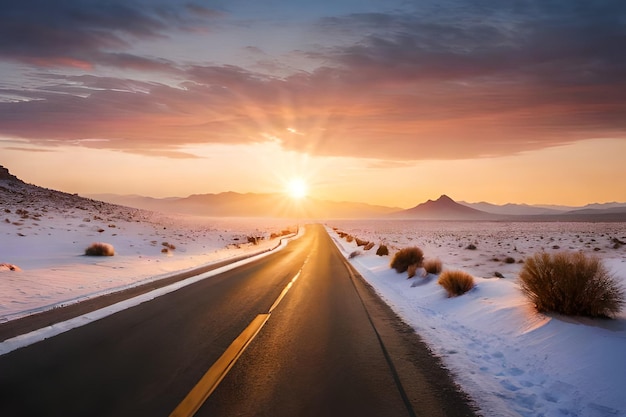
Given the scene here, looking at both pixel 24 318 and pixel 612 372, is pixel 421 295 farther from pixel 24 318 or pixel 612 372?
pixel 24 318

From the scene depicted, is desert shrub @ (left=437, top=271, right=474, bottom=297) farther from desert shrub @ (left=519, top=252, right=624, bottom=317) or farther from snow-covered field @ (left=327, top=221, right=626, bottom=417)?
desert shrub @ (left=519, top=252, right=624, bottom=317)

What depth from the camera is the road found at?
4539mm

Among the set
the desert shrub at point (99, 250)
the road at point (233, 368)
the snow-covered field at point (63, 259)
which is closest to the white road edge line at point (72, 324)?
the road at point (233, 368)

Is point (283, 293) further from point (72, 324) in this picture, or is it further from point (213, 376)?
point (213, 376)

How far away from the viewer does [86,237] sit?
33.6 metres

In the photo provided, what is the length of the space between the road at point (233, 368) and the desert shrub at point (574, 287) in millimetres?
2621

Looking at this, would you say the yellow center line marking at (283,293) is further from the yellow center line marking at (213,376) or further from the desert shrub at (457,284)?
the desert shrub at (457,284)

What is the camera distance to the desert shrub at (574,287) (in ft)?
24.4

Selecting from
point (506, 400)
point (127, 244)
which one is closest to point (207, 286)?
point (506, 400)

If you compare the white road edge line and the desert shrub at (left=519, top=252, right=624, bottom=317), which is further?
the desert shrub at (left=519, top=252, right=624, bottom=317)

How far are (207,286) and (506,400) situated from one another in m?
10.5

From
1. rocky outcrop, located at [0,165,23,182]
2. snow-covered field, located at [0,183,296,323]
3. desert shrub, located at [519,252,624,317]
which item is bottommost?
snow-covered field, located at [0,183,296,323]

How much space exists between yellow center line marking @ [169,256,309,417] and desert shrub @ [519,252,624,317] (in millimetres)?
5493

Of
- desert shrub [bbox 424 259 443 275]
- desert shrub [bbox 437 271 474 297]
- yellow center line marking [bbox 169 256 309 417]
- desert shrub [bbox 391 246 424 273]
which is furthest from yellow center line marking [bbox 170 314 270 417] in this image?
desert shrub [bbox 391 246 424 273]
